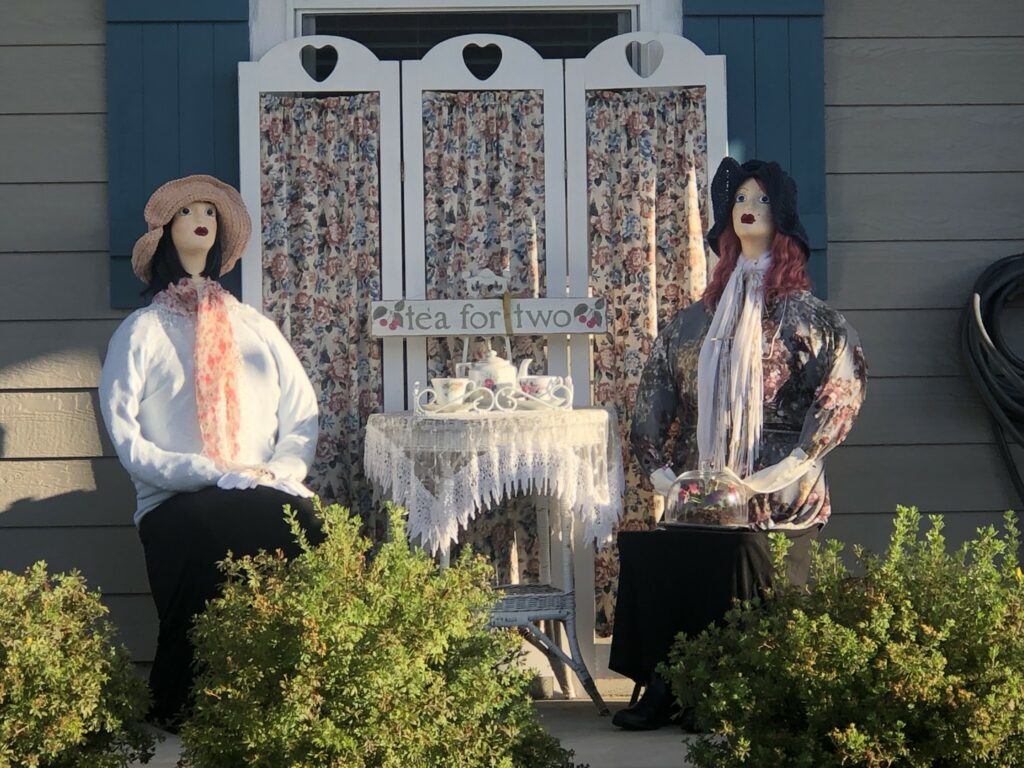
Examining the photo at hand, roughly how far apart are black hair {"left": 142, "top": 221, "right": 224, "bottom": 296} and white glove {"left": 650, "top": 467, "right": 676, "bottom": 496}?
1427 millimetres

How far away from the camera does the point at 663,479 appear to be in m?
4.44

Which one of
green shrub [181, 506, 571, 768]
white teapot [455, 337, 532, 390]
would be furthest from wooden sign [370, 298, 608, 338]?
green shrub [181, 506, 571, 768]

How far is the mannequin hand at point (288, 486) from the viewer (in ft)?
14.1

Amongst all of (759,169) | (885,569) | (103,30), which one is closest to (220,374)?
(103,30)

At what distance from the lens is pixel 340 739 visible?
2789mm

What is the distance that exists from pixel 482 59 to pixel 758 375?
1.53m

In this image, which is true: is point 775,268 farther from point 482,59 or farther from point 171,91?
point 171,91

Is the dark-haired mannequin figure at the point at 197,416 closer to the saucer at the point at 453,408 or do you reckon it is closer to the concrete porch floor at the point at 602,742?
the saucer at the point at 453,408

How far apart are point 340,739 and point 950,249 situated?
3022 mm

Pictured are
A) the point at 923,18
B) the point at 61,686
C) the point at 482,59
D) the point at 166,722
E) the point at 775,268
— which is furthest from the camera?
the point at 482,59

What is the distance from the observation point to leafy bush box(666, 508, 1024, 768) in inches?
112

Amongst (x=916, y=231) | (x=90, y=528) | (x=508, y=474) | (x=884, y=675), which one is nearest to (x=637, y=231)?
(x=916, y=231)

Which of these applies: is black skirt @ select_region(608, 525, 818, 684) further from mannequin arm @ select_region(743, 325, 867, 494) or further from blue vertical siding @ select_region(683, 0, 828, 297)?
blue vertical siding @ select_region(683, 0, 828, 297)

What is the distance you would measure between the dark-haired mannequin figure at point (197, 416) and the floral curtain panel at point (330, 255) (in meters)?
0.22
